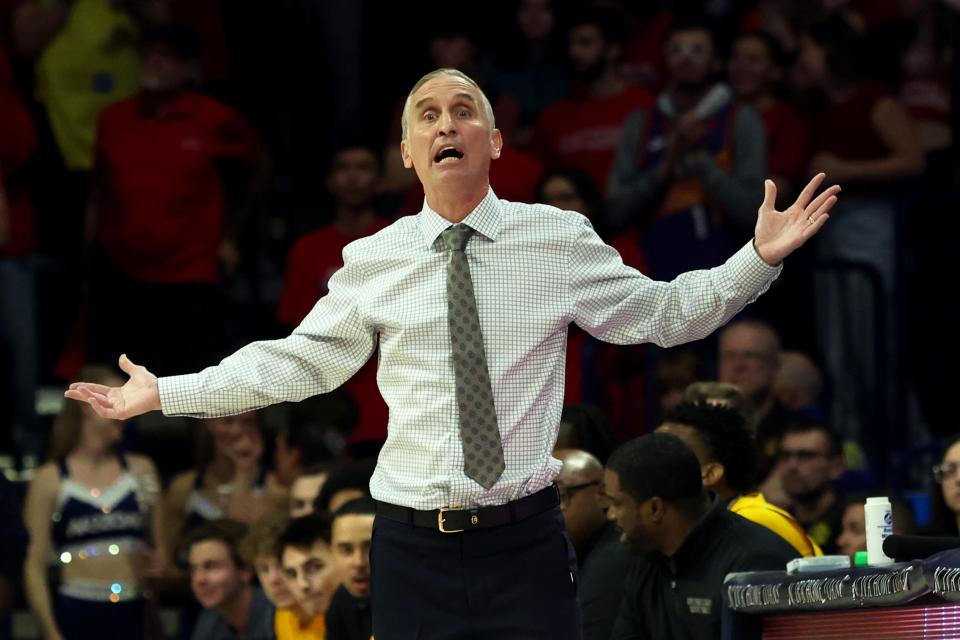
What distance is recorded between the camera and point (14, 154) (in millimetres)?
9578

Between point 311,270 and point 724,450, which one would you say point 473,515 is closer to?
point 724,450

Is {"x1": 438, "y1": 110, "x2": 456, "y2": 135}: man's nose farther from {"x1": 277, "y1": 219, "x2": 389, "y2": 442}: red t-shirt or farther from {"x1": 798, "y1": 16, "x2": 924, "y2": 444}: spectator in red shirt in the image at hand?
{"x1": 798, "y1": 16, "x2": 924, "y2": 444}: spectator in red shirt

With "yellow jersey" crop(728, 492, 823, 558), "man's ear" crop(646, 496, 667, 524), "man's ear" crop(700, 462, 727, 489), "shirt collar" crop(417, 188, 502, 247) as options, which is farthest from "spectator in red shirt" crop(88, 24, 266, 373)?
"shirt collar" crop(417, 188, 502, 247)

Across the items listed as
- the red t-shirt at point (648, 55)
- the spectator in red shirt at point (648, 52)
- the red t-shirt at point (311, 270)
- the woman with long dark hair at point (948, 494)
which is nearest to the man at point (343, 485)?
the red t-shirt at point (311, 270)

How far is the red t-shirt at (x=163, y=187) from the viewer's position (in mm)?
9609

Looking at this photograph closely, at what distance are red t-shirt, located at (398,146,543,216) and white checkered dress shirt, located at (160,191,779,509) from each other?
4581mm

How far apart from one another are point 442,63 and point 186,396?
231 inches

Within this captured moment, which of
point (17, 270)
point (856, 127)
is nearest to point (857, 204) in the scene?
point (856, 127)

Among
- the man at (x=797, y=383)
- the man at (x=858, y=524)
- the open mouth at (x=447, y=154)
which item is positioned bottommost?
the man at (x=858, y=524)

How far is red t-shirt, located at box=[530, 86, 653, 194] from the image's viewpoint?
9742mm

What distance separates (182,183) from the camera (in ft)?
31.6

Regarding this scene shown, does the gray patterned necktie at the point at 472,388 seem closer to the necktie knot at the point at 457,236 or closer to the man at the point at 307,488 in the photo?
the necktie knot at the point at 457,236

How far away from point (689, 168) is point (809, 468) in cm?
186

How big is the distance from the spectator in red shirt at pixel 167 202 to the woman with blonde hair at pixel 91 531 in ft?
2.88
